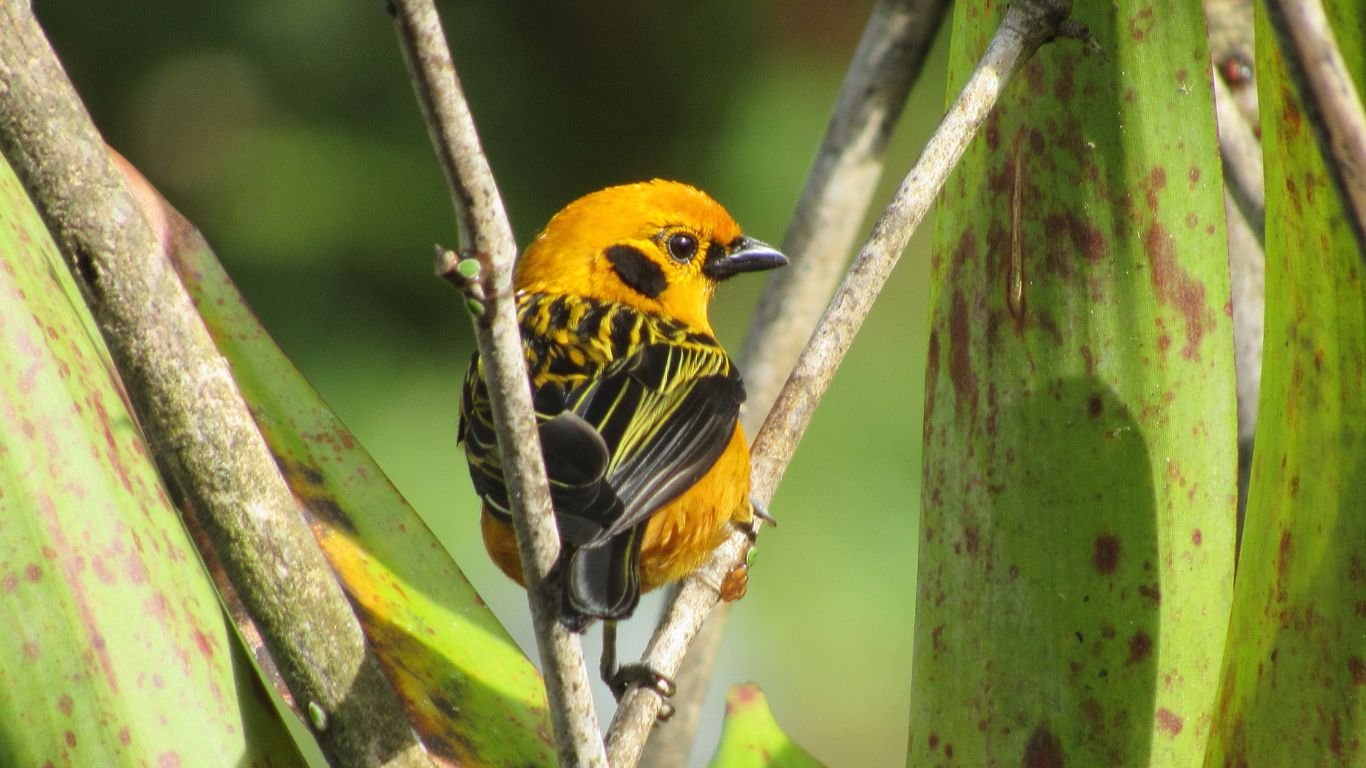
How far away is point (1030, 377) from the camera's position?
253 cm

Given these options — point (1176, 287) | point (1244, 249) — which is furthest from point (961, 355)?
point (1244, 249)

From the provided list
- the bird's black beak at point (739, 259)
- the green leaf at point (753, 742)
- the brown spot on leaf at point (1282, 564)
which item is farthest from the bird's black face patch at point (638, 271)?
the brown spot on leaf at point (1282, 564)

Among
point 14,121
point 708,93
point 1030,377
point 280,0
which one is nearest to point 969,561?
point 1030,377

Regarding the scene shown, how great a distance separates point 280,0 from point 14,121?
4.16m

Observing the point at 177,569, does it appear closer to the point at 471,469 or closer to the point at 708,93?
the point at 471,469

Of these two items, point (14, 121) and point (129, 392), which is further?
point (129, 392)

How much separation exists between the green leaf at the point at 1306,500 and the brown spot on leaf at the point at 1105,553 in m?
0.30

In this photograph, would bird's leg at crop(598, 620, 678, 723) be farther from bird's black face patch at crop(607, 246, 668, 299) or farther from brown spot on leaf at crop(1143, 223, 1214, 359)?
brown spot on leaf at crop(1143, 223, 1214, 359)

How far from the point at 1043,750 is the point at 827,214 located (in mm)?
1649

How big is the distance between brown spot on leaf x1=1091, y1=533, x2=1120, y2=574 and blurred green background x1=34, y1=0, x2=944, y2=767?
3058mm

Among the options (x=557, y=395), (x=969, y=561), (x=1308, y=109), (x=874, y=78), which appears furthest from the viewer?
(x=874, y=78)

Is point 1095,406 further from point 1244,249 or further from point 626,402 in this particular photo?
point 626,402

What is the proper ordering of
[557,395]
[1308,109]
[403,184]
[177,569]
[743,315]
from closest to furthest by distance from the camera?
[1308,109] → [177,569] → [557,395] → [403,184] → [743,315]

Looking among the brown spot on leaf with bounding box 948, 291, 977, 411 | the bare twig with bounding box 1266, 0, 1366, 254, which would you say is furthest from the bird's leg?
the bare twig with bounding box 1266, 0, 1366, 254
